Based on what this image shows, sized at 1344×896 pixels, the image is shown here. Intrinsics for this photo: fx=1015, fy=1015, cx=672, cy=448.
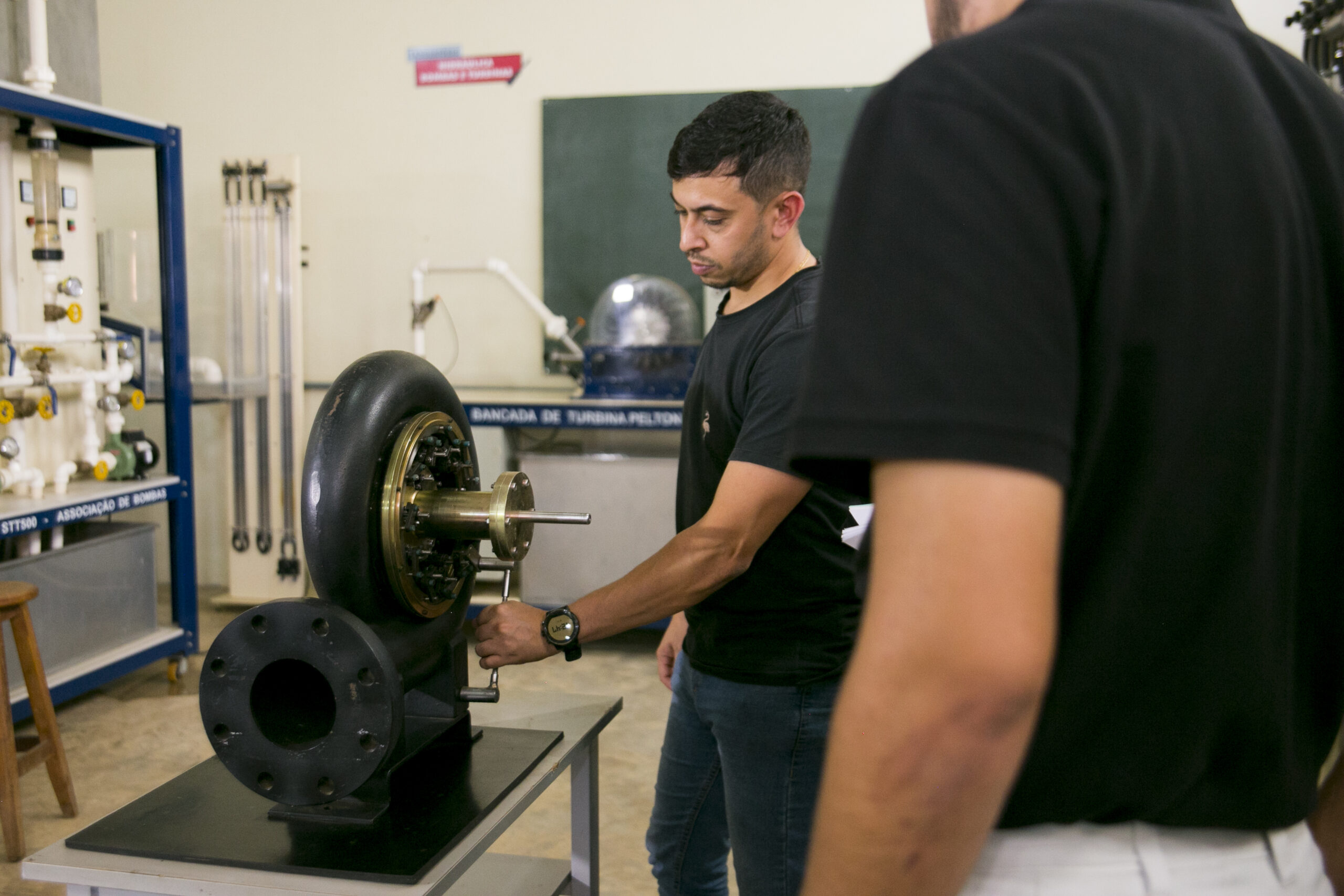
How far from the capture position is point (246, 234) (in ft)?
13.9

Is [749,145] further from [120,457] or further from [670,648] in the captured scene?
[120,457]

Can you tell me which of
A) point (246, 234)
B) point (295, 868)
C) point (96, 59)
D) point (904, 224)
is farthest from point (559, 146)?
point (904, 224)

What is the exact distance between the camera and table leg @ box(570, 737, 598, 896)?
1523 mm

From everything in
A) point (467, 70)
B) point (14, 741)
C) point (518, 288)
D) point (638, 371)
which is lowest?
point (14, 741)

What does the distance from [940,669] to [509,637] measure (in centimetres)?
90

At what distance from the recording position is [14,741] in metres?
2.29

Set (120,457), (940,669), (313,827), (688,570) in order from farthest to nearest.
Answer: (120,457) < (688,570) < (313,827) < (940,669)

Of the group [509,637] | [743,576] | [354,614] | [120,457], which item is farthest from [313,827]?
[120,457]

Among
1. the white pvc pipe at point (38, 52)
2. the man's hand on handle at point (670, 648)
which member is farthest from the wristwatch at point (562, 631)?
the white pvc pipe at point (38, 52)

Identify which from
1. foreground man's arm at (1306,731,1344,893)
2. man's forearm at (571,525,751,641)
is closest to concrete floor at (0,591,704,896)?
man's forearm at (571,525,751,641)

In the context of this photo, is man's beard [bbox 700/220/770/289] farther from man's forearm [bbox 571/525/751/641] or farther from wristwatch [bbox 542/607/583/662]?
wristwatch [bbox 542/607/583/662]

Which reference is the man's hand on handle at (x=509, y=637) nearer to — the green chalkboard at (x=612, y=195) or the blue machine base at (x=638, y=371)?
the blue machine base at (x=638, y=371)

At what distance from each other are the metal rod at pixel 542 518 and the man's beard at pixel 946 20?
0.69m

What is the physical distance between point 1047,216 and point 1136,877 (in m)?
0.38
